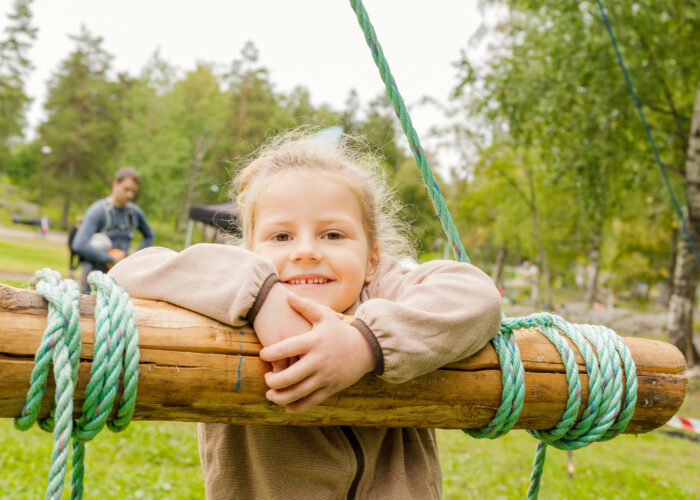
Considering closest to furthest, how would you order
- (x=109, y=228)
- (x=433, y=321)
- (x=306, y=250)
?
(x=433, y=321)
(x=306, y=250)
(x=109, y=228)

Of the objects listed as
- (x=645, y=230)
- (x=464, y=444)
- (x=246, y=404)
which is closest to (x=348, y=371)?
(x=246, y=404)

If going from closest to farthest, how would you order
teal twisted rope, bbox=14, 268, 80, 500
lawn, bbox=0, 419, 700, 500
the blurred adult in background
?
teal twisted rope, bbox=14, 268, 80, 500, lawn, bbox=0, 419, 700, 500, the blurred adult in background

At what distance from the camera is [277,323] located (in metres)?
1.25

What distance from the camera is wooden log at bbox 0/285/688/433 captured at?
44.1 inches

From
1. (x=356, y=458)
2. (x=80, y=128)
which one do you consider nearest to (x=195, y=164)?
(x=80, y=128)

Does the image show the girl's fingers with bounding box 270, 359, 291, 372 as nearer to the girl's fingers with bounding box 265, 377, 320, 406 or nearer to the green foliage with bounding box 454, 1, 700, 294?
the girl's fingers with bounding box 265, 377, 320, 406

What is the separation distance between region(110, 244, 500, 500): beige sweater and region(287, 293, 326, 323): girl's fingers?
0.24ft

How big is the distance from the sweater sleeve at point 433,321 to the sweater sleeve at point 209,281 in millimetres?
253

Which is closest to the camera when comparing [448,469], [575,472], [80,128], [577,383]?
[577,383]

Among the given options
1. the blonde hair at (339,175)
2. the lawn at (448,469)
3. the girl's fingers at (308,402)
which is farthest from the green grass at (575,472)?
the girl's fingers at (308,402)

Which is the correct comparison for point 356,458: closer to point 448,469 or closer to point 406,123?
point 406,123

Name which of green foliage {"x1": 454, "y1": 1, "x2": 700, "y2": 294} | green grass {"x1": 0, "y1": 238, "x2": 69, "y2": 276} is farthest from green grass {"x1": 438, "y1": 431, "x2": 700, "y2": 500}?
green grass {"x1": 0, "y1": 238, "x2": 69, "y2": 276}

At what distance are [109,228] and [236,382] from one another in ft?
19.0

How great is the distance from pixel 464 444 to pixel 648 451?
2.68 meters
